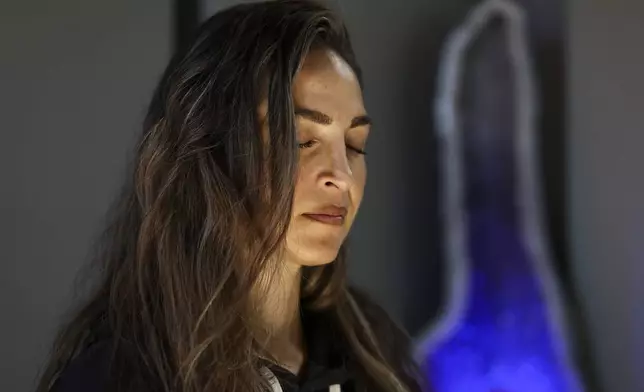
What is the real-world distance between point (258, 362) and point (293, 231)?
0.45 feet

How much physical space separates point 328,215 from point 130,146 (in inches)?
13.2

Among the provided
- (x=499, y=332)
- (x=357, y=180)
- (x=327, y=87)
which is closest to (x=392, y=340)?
(x=499, y=332)

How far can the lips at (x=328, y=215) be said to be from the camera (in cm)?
69

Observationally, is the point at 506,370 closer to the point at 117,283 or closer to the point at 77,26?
the point at 117,283

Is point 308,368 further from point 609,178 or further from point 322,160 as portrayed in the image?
point 609,178

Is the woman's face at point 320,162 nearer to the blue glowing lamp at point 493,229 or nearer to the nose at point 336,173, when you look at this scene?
the nose at point 336,173

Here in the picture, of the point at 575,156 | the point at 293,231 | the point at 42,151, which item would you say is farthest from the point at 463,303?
the point at 42,151

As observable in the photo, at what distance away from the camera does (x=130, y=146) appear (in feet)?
2.98

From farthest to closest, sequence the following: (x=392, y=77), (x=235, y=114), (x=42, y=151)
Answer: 1. (x=392, y=77)
2. (x=42, y=151)
3. (x=235, y=114)

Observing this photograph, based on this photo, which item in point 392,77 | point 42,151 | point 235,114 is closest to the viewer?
point 235,114

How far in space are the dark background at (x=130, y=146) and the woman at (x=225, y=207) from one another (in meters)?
0.16

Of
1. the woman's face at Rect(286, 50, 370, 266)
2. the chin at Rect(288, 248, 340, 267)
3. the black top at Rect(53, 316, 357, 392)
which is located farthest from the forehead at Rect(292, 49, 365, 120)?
the black top at Rect(53, 316, 357, 392)

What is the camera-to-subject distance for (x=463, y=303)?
3.07ft

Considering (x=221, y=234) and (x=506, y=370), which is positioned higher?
(x=221, y=234)
